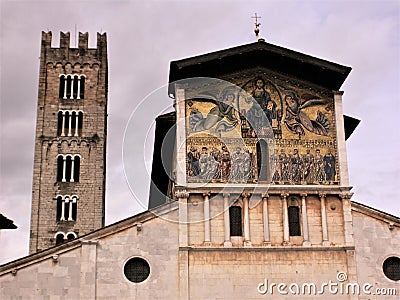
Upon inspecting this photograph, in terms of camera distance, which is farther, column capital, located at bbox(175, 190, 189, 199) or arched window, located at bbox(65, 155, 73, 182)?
arched window, located at bbox(65, 155, 73, 182)

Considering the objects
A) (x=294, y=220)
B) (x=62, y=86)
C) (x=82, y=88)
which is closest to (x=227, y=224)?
(x=294, y=220)

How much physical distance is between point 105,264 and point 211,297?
3572 millimetres

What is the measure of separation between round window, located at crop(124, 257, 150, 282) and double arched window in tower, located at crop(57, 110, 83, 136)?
1090 inches

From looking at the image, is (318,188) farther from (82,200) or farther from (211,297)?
(82,200)

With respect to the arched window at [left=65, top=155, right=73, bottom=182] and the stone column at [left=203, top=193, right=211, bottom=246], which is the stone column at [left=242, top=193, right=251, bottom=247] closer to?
the stone column at [left=203, top=193, right=211, bottom=246]

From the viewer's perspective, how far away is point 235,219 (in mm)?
22797

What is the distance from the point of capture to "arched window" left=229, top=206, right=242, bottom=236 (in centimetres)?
2270

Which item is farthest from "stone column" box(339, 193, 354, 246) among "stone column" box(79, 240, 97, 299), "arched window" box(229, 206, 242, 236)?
"stone column" box(79, 240, 97, 299)

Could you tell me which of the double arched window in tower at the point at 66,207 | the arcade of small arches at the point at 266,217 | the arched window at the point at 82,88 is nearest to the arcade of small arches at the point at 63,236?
the double arched window in tower at the point at 66,207

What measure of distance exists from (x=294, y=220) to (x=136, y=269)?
5.60 metres

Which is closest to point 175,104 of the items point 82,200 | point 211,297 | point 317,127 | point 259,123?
point 259,123

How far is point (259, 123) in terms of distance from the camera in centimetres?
2392

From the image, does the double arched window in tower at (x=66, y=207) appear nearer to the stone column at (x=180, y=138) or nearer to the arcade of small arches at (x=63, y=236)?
the arcade of small arches at (x=63, y=236)

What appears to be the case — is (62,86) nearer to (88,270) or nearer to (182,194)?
(182,194)
